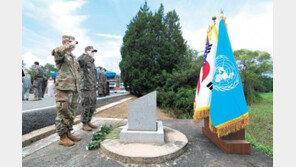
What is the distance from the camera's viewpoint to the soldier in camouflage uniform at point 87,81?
332 cm

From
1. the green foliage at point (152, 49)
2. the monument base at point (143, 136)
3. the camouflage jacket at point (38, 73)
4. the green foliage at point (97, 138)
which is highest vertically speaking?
the green foliage at point (152, 49)

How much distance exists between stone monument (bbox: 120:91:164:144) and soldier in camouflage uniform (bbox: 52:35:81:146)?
1.10 meters

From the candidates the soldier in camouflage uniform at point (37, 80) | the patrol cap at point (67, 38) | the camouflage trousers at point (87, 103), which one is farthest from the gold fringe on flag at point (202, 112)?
the soldier in camouflage uniform at point (37, 80)

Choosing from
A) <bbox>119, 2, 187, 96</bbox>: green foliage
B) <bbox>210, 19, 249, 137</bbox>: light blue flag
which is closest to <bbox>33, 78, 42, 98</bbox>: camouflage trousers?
<bbox>119, 2, 187, 96</bbox>: green foliage

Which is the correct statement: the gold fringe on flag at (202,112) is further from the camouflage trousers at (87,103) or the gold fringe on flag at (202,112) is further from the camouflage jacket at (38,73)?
the camouflage jacket at (38,73)

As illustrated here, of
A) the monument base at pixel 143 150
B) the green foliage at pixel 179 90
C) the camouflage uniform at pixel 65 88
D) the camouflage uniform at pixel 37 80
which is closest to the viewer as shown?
the monument base at pixel 143 150

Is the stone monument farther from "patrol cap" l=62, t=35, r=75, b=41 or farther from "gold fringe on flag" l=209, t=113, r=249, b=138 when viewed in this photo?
"patrol cap" l=62, t=35, r=75, b=41

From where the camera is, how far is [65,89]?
2531 mm

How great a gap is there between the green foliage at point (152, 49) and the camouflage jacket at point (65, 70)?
24.0 ft

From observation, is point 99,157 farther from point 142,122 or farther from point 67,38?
point 67,38

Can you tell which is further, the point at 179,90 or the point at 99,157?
the point at 179,90

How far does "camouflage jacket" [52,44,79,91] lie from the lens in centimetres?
243

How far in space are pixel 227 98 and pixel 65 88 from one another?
300 centimetres

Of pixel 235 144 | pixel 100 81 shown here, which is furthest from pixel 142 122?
pixel 100 81
